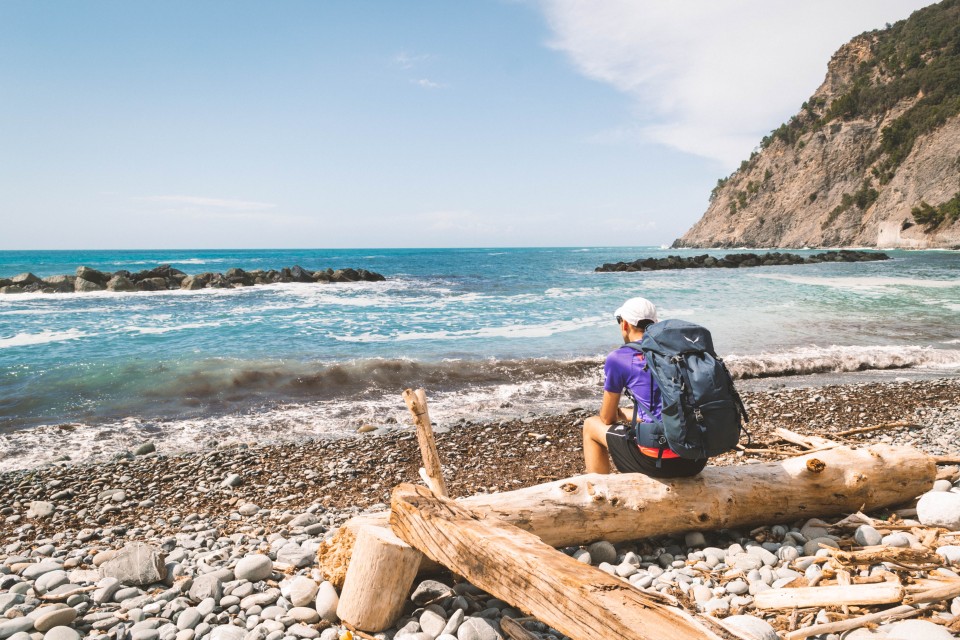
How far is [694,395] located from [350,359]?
10784mm

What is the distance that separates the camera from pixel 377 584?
10.7ft

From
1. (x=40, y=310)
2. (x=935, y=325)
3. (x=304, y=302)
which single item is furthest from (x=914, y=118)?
(x=40, y=310)

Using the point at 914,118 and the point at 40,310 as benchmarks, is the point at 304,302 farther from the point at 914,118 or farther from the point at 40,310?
the point at 914,118

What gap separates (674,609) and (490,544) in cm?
106

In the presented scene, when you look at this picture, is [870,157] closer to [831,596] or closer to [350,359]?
[350,359]

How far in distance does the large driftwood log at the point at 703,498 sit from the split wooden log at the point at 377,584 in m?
0.39

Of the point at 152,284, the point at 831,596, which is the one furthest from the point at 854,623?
the point at 152,284

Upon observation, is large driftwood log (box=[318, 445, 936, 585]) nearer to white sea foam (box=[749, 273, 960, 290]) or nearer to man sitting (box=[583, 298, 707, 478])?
man sitting (box=[583, 298, 707, 478])

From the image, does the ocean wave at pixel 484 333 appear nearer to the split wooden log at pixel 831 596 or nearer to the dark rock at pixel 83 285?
the split wooden log at pixel 831 596

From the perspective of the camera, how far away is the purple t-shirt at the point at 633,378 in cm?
416

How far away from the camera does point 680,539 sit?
14.1 feet

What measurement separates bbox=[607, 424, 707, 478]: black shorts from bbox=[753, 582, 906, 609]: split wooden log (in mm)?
1033

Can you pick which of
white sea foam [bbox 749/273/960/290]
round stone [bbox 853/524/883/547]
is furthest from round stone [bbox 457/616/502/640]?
white sea foam [bbox 749/273/960/290]

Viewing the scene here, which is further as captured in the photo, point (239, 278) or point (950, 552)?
point (239, 278)
